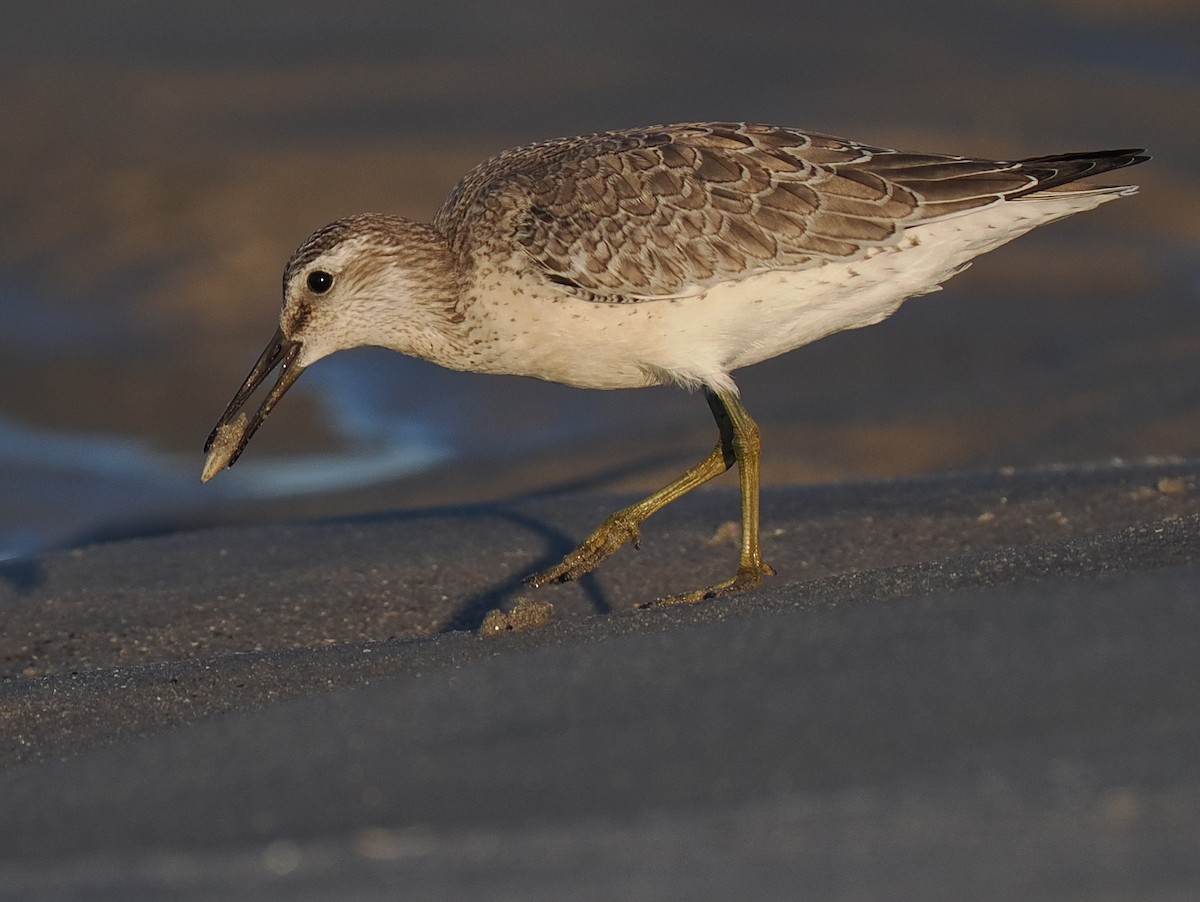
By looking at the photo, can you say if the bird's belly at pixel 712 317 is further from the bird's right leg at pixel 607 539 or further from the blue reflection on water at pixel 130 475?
the blue reflection on water at pixel 130 475

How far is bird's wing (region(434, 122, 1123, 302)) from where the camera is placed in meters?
6.03

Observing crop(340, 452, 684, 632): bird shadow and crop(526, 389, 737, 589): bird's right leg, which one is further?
crop(340, 452, 684, 632): bird shadow

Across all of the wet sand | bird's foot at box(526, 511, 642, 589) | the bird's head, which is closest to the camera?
the wet sand

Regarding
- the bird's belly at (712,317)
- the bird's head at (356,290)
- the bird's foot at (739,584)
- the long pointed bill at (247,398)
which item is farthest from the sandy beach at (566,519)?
the bird's head at (356,290)

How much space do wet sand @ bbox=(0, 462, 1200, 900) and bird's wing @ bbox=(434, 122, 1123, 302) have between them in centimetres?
127

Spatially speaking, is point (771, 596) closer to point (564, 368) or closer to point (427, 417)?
point (564, 368)

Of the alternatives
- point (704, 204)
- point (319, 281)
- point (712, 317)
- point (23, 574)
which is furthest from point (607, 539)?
point (23, 574)

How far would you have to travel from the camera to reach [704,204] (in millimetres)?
6133

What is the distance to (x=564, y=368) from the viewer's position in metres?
6.12

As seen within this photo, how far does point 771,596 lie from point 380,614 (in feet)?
6.54

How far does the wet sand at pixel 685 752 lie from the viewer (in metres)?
3.14

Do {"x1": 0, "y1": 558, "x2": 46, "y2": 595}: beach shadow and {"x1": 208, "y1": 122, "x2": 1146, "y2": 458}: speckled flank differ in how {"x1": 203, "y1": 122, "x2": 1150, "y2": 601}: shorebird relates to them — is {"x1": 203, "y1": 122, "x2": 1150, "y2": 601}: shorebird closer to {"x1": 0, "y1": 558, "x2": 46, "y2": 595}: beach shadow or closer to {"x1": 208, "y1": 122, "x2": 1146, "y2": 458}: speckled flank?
{"x1": 208, "y1": 122, "x2": 1146, "y2": 458}: speckled flank

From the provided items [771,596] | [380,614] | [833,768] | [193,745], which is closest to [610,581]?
[380,614]

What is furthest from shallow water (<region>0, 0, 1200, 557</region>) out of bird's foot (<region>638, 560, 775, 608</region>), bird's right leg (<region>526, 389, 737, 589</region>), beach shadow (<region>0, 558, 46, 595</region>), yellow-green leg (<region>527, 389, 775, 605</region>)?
bird's foot (<region>638, 560, 775, 608</region>)
